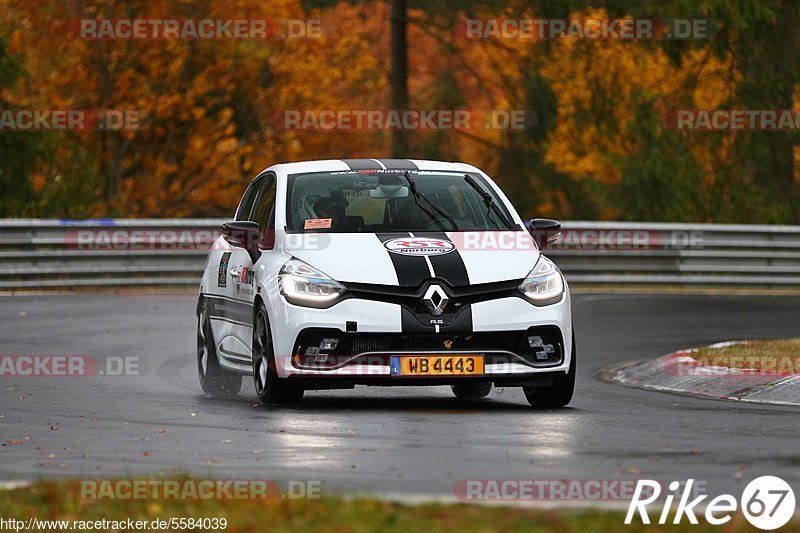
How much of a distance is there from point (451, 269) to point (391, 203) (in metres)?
1.21

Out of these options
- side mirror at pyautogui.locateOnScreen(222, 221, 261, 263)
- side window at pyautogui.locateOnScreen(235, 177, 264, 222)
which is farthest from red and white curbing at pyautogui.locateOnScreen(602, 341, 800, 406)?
side mirror at pyautogui.locateOnScreen(222, 221, 261, 263)

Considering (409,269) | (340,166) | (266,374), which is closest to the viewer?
(409,269)

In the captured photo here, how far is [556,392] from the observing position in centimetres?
1312

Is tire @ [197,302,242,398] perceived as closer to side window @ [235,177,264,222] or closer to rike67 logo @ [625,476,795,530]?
side window @ [235,177,264,222]

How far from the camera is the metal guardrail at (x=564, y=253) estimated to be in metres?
26.8

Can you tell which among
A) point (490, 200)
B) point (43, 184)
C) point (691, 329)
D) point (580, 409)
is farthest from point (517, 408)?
point (43, 184)

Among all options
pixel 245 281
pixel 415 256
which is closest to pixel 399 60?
pixel 245 281

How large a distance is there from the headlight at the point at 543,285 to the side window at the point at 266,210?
193cm

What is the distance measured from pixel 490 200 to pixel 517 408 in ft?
5.31

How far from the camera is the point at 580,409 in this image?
13.0 meters

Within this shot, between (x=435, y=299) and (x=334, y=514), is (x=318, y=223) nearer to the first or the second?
(x=435, y=299)

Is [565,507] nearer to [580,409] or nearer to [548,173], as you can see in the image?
[580,409]

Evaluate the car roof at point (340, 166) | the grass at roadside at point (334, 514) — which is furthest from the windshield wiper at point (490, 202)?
the grass at roadside at point (334, 514)

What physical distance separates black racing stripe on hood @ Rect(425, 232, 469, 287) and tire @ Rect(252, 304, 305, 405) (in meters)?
1.25
